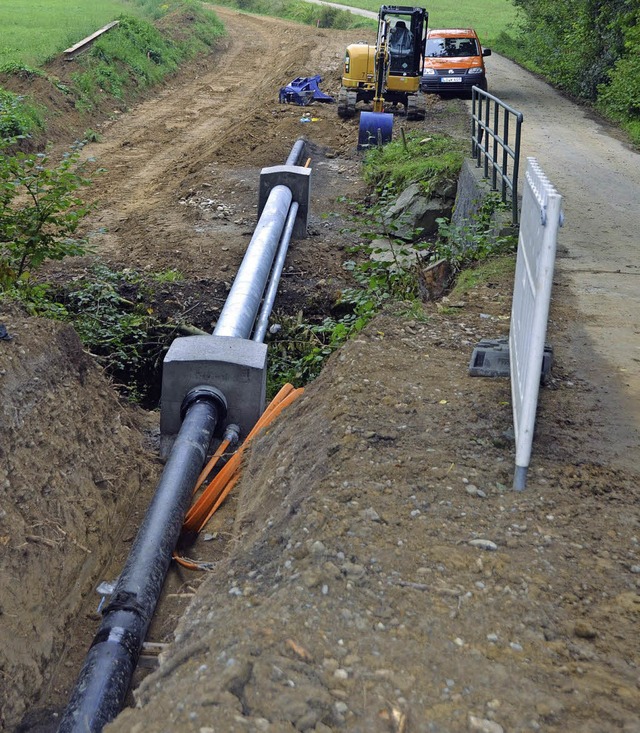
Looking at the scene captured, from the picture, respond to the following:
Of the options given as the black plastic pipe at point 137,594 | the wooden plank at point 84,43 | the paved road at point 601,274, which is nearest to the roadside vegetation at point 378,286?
the paved road at point 601,274

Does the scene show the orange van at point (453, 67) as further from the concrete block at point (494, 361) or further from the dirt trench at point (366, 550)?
the concrete block at point (494, 361)

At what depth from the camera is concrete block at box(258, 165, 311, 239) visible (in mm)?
13180

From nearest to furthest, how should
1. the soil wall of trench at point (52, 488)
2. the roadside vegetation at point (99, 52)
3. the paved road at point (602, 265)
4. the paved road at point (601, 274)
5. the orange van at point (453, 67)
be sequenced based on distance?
the soil wall of trench at point (52, 488)
the paved road at point (601, 274)
the paved road at point (602, 265)
the roadside vegetation at point (99, 52)
the orange van at point (453, 67)

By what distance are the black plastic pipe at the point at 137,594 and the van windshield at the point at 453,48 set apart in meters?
19.2

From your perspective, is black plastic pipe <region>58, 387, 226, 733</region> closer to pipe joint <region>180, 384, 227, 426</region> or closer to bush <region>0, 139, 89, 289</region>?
pipe joint <region>180, 384, 227, 426</region>

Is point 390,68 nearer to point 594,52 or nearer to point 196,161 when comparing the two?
point 196,161

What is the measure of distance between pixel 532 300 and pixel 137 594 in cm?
313

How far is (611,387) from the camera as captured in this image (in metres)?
5.93

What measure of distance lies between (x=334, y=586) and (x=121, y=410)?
5088 millimetres

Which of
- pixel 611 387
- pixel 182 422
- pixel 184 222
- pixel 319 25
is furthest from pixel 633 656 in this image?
pixel 319 25

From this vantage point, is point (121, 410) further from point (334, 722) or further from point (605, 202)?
point (605, 202)

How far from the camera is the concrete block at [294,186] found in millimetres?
13180

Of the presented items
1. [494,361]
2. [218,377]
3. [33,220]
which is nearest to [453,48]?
[33,220]

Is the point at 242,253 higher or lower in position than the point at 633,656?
lower
